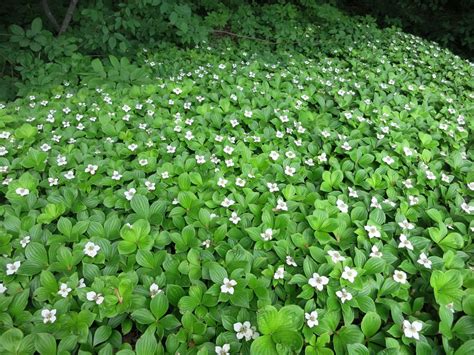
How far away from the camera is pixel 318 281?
165cm

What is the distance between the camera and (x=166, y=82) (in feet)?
12.6

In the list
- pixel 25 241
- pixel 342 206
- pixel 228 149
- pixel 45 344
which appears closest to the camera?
pixel 45 344

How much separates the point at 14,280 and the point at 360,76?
4091 millimetres

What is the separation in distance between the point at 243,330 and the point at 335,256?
2.06 ft

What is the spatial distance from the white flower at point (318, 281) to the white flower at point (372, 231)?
441 millimetres

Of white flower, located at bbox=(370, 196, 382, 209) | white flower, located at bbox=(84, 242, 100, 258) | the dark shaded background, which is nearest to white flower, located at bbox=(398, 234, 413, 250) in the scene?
white flower, located at bbox=(370, 196, 382, 209)

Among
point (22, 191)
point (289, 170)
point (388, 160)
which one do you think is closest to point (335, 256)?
point (289, 170)

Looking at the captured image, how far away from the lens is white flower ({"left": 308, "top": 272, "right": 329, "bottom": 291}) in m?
1.63

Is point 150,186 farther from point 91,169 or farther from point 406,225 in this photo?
point 406,225

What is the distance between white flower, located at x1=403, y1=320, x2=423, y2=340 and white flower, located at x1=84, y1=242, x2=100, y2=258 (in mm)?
1553

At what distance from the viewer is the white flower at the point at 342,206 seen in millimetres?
2094

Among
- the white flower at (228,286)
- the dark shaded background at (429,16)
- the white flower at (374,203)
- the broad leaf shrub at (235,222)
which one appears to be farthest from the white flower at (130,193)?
the dark shaded background at (429,16)

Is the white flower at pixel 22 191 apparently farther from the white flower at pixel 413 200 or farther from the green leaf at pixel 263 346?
the white flower at pixel 413 200

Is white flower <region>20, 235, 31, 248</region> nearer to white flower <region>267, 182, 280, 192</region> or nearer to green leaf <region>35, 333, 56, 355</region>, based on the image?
green leaf <region>35, 333, 56, 355</region>
